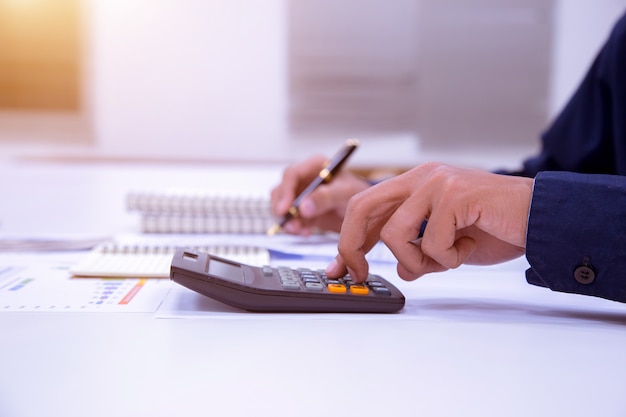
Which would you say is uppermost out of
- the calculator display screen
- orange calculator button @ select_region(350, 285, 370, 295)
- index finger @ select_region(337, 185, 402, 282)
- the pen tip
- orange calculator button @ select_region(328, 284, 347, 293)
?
index finger @ select_region(337, 185, 402, 282)

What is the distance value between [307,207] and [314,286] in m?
0.51

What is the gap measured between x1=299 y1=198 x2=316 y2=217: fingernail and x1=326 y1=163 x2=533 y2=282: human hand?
0.46 m

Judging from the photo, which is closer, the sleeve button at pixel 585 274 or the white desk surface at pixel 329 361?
the white desk surface at pixel 329 361

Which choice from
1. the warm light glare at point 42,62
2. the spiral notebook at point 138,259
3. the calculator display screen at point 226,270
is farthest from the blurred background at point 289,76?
the calculator display screen at point 226,270

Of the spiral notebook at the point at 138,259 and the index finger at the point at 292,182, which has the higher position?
the index finger at the point at 292,182

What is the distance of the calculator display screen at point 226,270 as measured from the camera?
0.53 metres

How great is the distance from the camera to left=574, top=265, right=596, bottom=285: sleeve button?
521 mm

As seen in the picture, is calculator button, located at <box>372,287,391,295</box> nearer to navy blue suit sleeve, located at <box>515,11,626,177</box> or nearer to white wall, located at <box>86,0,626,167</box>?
navy blue suit sleeve, located at <box>515,11,626,177</box>

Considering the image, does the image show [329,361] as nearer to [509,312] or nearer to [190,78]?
[509,312]

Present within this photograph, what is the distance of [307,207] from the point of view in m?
1.04

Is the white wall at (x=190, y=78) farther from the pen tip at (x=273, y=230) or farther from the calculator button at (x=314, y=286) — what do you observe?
the calculator button at (x=314, y=286)

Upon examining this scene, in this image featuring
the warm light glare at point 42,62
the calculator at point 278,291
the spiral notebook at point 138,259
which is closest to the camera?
the calculator at point 278,291

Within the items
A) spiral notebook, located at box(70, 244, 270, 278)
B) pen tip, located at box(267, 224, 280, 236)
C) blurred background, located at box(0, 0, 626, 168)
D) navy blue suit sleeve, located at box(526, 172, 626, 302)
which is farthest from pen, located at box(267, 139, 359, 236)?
blurred background, located at box(0, 0, 626, 168)

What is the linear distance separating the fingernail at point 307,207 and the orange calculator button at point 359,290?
0.50m
